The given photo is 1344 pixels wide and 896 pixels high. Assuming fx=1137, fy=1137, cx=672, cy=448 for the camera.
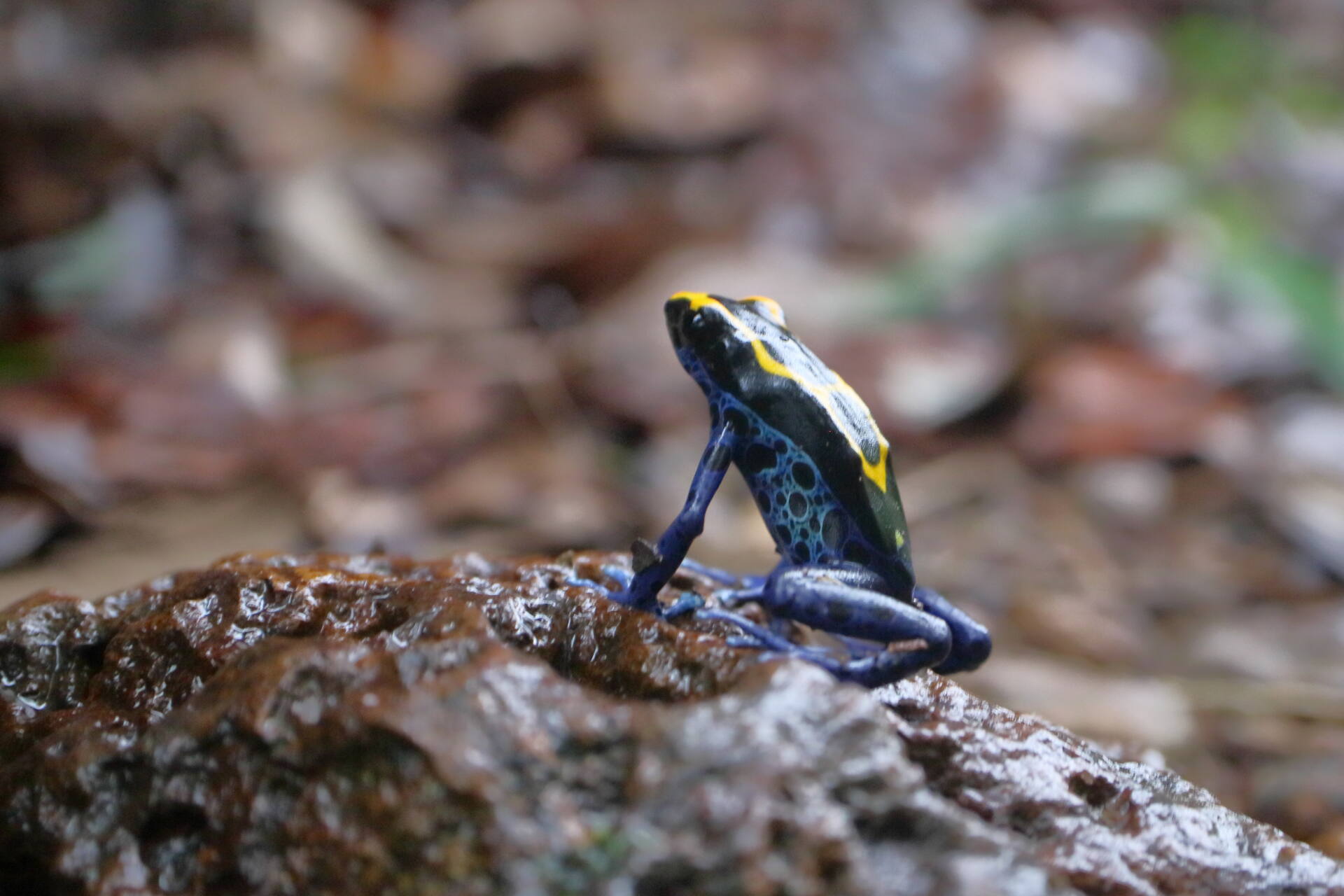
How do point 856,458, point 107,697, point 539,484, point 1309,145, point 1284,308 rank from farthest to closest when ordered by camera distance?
point 1309,145 < point 1284,308 < point 539,484 < point 856,458 < point 107,697

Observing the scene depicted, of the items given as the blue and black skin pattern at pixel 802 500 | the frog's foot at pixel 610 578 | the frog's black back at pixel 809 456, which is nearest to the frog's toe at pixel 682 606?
the blue and black skin pattern at pixel 802 500

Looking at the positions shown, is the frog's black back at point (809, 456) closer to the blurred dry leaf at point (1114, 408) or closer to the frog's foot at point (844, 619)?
the frog's foot at point (844, 619)

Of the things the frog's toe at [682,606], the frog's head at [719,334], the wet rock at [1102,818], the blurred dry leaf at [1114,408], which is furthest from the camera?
the blurred dry leaf at [1114,408]

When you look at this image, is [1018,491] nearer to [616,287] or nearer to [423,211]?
[616,287]

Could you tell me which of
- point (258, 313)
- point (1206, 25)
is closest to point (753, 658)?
point (258, 313)

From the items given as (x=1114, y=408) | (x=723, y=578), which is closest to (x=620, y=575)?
(x=723, y=578)

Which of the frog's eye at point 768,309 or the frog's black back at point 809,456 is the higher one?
the frog's eye at point 768,309

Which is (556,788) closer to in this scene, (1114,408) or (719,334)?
(719,334)
